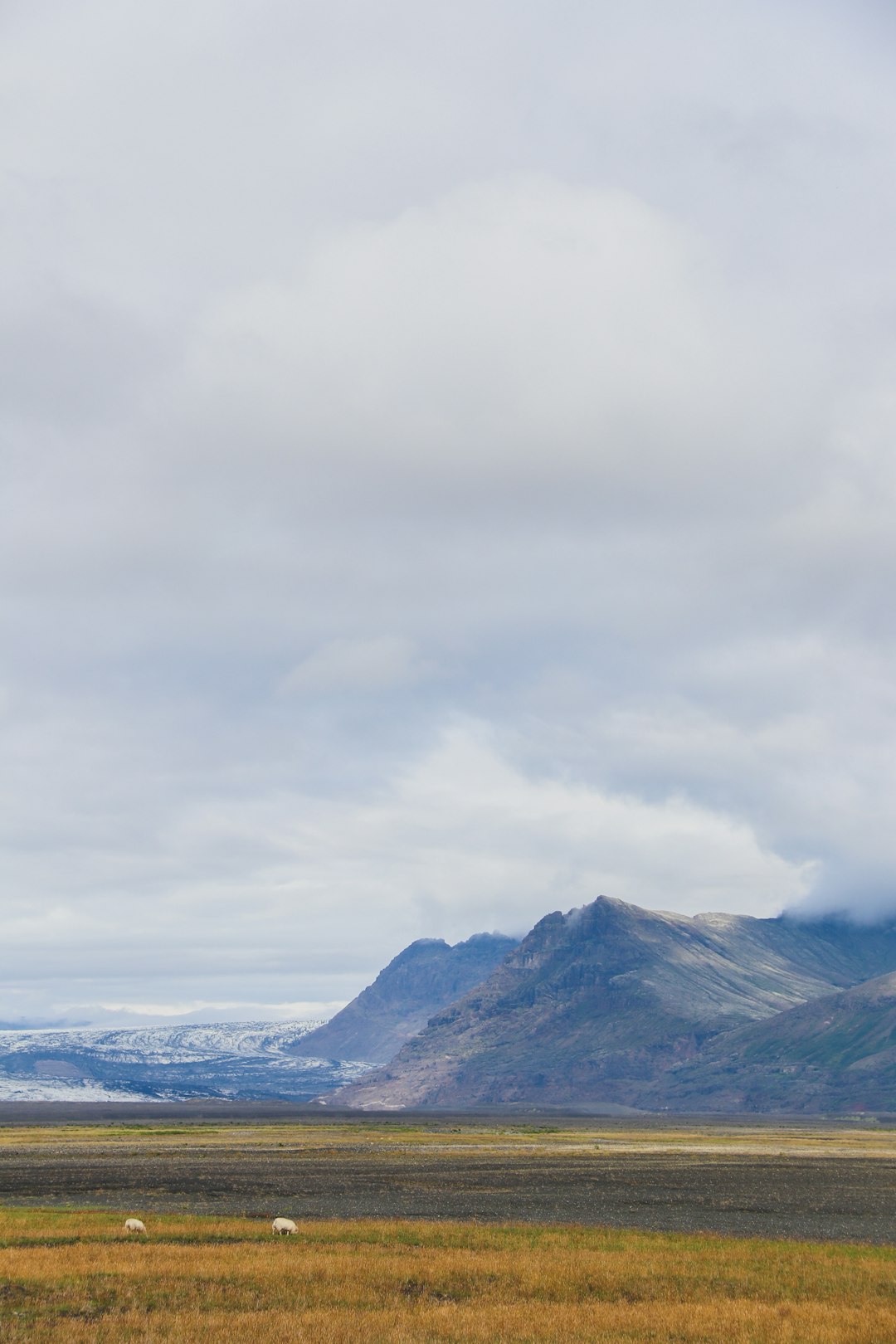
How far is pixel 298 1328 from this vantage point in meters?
27.7

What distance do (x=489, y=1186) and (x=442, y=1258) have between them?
3871 cm

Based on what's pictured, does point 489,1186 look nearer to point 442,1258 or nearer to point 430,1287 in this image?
point 442,1258

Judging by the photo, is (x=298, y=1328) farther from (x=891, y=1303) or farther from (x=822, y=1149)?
(x=822, y=1149)

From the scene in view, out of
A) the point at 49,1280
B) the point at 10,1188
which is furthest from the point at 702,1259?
the point at 10,1188

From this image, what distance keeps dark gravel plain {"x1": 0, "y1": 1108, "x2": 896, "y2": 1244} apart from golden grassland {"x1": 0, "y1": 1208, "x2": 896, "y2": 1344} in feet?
33.6

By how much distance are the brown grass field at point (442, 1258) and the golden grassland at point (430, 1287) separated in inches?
4.6

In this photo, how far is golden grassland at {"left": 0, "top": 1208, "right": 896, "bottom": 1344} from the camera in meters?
28.4

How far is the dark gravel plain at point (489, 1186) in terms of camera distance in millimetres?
58125

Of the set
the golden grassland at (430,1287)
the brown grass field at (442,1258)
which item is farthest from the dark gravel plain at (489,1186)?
the golden grassland at (430,1287)

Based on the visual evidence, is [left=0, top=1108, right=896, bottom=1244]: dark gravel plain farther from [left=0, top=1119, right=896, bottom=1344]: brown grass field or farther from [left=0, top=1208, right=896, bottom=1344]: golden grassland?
[left=0, top=1208, right=896, bottom=1344]: golden grassland

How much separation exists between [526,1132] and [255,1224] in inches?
6264

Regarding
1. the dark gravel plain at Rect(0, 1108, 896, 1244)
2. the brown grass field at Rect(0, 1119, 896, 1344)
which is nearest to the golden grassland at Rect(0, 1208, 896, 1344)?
the brown grass field at Rect(0, 1119, 896, 1344)

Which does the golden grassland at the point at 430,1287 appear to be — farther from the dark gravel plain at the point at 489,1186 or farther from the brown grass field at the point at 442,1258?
the dark gravel plain at the point at 489,1186

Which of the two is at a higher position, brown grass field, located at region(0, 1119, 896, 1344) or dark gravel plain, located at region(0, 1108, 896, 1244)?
brown grass field, located at region(0, 1119, 896, 1344)
